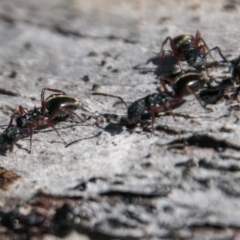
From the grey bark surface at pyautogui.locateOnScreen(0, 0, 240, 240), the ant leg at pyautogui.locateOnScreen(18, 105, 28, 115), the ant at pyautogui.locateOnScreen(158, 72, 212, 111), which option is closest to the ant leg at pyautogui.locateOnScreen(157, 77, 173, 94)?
the ant at pyautogui.locateOnScreen(158, 72, 212, 111)

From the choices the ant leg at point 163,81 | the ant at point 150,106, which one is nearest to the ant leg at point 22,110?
the ant at point 150,106

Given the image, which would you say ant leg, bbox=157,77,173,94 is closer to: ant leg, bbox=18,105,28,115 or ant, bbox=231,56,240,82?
ant, bbox=231,56,240,82

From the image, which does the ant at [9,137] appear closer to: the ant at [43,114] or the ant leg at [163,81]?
the ant at [43,114]

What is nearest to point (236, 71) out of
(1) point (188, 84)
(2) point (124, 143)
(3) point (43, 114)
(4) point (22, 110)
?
(1) point (188, 84)

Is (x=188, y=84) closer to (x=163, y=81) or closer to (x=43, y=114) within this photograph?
(x=163, y=81)

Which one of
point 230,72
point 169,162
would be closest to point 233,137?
point 169,162
